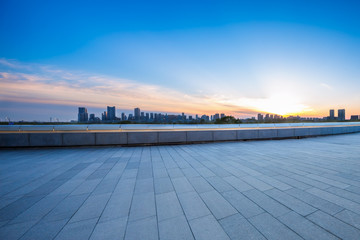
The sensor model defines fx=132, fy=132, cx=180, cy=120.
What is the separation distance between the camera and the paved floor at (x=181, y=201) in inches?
80.2

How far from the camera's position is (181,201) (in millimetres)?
2812

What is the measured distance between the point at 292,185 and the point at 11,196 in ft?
22.2

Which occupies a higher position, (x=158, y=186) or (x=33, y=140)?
(x=33, y=140)

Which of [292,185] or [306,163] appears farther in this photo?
[306,163]

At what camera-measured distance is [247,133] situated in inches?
393

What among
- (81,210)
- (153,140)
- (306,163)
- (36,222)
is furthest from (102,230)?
(306,163)

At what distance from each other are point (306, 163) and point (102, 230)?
267 inches

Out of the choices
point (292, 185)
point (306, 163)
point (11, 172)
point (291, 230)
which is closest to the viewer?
point (291, 230)

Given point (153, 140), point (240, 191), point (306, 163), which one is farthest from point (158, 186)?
point (306, 163)

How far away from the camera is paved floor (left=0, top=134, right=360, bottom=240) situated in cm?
204

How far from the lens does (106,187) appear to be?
340 centimetres

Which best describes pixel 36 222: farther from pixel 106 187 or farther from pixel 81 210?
pixel 106 187

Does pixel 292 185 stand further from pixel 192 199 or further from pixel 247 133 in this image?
pixel 247 133

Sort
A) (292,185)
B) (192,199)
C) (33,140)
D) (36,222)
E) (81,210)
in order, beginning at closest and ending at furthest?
(36,222), (81,210), (192,199), (292,185), (33,140)
